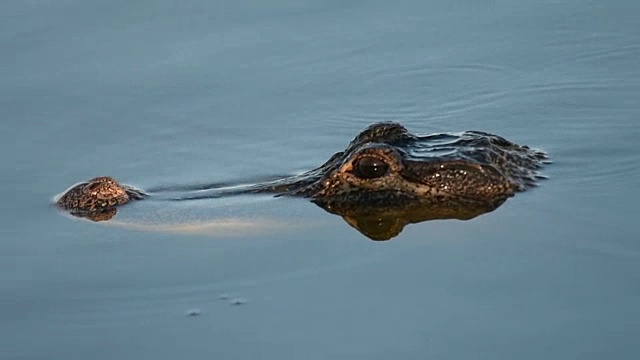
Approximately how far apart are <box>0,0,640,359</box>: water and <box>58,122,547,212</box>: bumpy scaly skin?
0.16 metres

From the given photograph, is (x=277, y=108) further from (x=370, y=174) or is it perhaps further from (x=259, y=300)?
(x=259, y=300)

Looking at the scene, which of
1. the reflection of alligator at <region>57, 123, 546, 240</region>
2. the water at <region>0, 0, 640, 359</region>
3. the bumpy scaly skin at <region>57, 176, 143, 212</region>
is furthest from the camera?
the bumpy scaly skin at <region>57, 176, 143, 212</region>

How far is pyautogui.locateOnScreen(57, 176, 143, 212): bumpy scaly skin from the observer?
981 centimetres

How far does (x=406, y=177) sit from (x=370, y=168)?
22 centimetres

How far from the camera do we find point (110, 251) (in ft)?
30.6

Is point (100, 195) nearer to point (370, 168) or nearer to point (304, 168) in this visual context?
point (304, 168)

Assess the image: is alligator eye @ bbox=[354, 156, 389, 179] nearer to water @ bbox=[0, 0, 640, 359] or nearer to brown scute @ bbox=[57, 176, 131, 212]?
water @ bbox=[0, 0, 640, 359]

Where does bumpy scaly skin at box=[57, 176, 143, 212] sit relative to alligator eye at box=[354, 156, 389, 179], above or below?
below

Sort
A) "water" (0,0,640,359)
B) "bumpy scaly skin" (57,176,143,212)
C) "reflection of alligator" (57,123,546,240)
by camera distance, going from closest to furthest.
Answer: "water" (0,0,640,359), "reflection of alligator" (57,123,546,240), "bumpy scaly skin" (57,176,143,212)

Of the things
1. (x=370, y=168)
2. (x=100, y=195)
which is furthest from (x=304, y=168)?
(x=100, y=195)

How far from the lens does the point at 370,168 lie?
9445mm

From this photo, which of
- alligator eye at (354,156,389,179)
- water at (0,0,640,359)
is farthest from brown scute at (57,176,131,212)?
alligator eye at (354,156,389,179)

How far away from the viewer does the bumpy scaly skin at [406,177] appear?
945 centimetres

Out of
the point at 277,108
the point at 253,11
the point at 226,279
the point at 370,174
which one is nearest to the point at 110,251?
the point at 226,279
